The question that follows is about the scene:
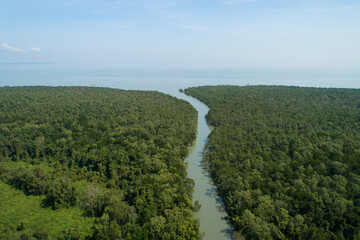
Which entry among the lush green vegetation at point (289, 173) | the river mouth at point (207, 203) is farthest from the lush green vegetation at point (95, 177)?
the lush green vegetation at point (289, 173)

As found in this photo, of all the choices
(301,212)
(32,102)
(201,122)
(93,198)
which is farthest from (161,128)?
(32,102)

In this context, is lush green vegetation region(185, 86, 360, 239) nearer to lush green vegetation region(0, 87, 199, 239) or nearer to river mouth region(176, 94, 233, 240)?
river mouth region(176, 94, 233, 240)

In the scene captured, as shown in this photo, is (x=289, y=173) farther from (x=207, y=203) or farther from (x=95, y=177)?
(x=95, y=177)

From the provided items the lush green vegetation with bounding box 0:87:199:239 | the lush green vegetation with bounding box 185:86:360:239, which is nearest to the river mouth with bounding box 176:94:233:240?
the lush green vegetation with bounding box 185:86:360:239

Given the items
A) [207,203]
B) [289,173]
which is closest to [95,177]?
[207,203]

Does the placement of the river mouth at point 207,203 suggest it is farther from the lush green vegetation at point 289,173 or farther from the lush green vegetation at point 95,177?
the lush green vegetation at point 95,177

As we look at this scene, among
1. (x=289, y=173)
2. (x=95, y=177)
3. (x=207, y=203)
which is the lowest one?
(x=207, y=203)

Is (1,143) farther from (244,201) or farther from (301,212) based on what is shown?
(301,212)
